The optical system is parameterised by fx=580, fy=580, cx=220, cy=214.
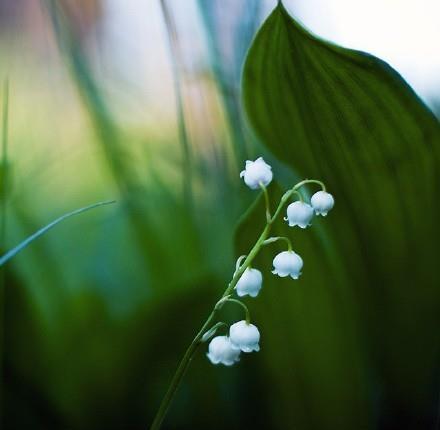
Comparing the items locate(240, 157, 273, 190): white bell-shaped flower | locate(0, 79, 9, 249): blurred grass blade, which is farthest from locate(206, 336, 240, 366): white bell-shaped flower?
locate(0, 79, 9, 249): blurred grass blade

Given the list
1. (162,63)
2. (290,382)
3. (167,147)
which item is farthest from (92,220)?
(290,382)

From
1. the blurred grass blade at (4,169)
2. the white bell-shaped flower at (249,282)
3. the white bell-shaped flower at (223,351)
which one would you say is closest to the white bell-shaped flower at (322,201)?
the white bell-shaped flower at (249,282)

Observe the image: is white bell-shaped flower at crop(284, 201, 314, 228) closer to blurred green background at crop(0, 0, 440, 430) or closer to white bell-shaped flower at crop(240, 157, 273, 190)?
white bell-shaped flower at crop(240, 157, 273, 190)

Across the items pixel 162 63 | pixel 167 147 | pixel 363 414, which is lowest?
pixel 363 414

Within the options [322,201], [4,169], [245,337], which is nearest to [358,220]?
[322,201]

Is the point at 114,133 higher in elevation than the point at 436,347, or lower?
higher

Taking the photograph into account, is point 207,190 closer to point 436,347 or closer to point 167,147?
point 167,147

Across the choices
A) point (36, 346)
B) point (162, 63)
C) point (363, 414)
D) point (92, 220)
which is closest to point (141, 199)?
point (92, 220)
